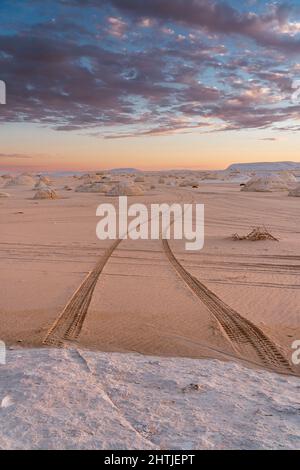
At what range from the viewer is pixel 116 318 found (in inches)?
225

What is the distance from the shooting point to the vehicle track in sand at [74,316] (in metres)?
4.99

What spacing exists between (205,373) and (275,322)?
1991mm

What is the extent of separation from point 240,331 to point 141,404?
2.24m

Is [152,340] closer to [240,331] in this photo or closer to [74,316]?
[240,331]

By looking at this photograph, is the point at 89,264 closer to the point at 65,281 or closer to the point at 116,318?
the point at 65,281

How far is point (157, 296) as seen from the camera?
261 inches

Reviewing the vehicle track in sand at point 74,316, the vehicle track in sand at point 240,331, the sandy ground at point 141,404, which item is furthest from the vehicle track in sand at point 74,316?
the vehicle track in sand at point 240,331

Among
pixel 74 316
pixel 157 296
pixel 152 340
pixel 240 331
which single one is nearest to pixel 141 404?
pixel 152 340

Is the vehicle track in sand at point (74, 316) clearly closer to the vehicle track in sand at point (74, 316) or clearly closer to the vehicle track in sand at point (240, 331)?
the vehicle track in sand at point (74, 316)

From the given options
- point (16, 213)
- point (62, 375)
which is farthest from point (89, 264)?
point (16, 213)

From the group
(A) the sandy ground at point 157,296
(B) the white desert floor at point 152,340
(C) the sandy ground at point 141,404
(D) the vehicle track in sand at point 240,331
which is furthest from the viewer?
(A) the sandy ground at point 157,296

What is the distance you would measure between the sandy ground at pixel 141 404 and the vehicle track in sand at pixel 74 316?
0.66 m

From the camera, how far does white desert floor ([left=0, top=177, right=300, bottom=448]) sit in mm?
2963

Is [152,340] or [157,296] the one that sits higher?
[157,296]
